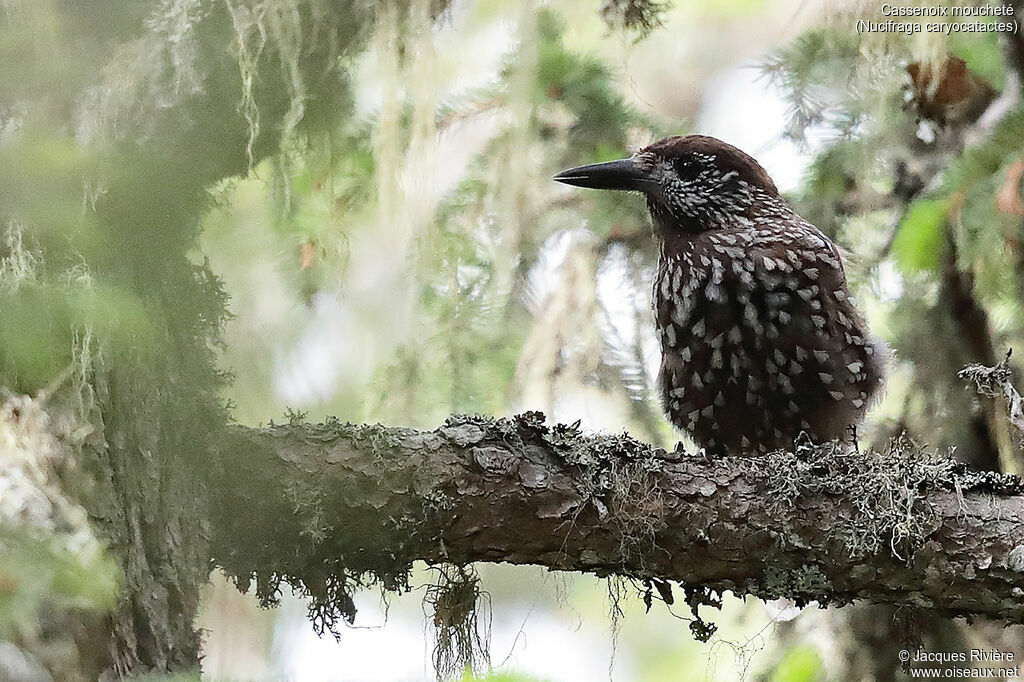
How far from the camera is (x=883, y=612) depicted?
2912 mm

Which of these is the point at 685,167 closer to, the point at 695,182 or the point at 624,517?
the point at 695,182

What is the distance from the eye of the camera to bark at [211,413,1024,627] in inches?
74.6

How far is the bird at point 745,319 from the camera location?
8.29 feet

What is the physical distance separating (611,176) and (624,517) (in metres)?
1.12

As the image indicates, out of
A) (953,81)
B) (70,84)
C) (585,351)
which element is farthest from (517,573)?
(70,84)

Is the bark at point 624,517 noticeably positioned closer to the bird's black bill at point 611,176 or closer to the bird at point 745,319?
the bird at point 745,319

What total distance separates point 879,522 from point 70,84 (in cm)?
175

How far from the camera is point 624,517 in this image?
6.59ft

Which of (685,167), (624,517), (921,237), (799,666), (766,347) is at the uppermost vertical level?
(685,167)

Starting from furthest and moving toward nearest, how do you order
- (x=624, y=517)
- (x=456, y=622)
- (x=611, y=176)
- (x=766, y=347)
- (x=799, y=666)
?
(x=799, y=666) < (x=611, y=176) < (x=766, y=347) < (x=456, y=622) < (x=624, y=517)

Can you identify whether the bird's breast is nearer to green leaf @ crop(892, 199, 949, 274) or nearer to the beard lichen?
green leaf @ crop(892, 199, 949, 274)

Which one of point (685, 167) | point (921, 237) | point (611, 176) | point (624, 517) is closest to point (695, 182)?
point (685, 167)

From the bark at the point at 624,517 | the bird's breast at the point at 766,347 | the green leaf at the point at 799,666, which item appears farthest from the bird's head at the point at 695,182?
the green leaf at the point at 799,666

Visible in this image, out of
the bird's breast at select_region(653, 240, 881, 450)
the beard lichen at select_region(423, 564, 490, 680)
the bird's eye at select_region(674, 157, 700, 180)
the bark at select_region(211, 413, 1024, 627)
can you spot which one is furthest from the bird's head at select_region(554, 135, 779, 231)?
the beard lichen at select_region(423, 564, 490, 680)
